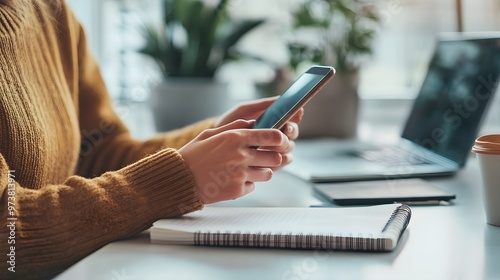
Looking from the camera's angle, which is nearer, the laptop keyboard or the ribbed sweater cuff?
the ribbed sweater cuff

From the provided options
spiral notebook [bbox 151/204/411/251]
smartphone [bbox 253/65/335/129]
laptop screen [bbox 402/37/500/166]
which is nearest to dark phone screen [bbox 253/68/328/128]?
smartphone [bbox 253/65/335/129]

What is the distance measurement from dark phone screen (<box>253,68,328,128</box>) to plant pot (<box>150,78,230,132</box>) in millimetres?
843

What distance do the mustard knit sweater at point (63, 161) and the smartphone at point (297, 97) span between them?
13 cm

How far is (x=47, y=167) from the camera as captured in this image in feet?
3.19

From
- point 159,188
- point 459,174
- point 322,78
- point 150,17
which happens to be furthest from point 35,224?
point 150,17

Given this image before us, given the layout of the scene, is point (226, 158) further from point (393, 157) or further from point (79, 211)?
point (393, 157)

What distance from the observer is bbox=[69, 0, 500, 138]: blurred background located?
1.74 metres

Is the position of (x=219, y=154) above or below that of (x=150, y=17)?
below

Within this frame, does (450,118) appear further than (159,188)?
Yes

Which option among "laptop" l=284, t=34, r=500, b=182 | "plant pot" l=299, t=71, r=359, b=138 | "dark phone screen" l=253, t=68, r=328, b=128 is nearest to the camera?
"dark phone screen" l=253, t=68, r=328, b=128

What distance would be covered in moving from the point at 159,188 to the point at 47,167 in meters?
0.25

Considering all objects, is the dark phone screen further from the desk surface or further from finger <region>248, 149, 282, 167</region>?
the desk surface

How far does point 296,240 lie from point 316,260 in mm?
38

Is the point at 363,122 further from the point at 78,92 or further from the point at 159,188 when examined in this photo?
the point at 159,188
